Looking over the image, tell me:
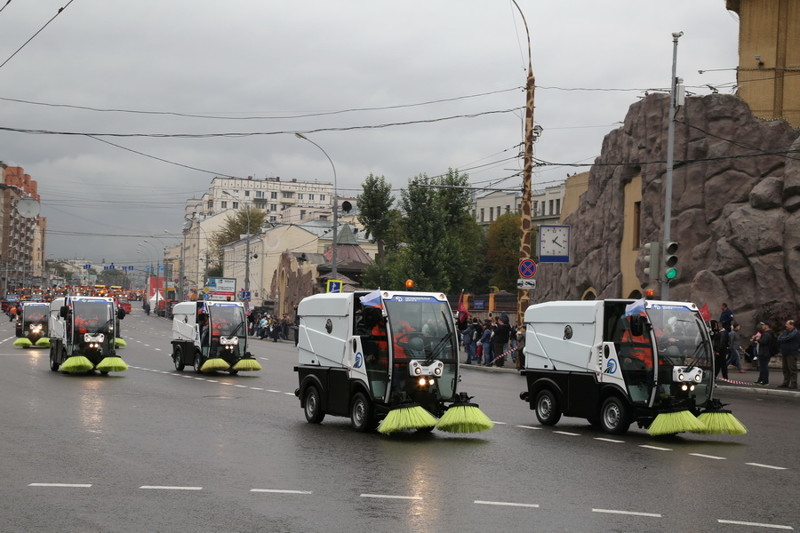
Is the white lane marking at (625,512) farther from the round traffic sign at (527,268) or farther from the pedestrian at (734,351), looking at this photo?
the round traffic sign at (527,268)

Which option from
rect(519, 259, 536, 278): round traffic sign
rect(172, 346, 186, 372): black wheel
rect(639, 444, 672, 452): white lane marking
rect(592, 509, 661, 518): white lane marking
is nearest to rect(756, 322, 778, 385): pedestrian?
rect(519, 259, 536, 278): round traffic sign

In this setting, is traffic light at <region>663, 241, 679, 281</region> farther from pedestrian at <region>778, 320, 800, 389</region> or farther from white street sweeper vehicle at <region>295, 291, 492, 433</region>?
white street sweeper vehicle at <region>295, 291, 492, 433</region>

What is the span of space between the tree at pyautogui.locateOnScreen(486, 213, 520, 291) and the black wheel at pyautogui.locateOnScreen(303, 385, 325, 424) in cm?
8298

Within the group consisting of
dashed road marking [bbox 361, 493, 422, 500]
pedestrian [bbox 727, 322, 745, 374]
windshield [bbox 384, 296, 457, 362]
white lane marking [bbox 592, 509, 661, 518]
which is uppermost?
windshield [bbox 384, 296, 457, 362]

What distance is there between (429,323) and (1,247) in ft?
568

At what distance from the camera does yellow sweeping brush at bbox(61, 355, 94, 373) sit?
28.0 m

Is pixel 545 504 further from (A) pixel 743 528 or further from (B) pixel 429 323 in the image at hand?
(B) pixel 429 323

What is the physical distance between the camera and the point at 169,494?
10203 millimetres

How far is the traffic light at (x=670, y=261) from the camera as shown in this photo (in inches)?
1051

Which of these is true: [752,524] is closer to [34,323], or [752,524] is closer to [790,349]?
[790,349]

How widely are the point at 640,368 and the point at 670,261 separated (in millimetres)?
11232

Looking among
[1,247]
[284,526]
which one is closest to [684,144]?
[284,526]

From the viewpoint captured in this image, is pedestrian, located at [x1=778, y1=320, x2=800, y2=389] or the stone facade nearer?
pedestrian, located at [x1=778, y1=320, x2=800, y2=389]

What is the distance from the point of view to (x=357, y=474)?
1177cm
